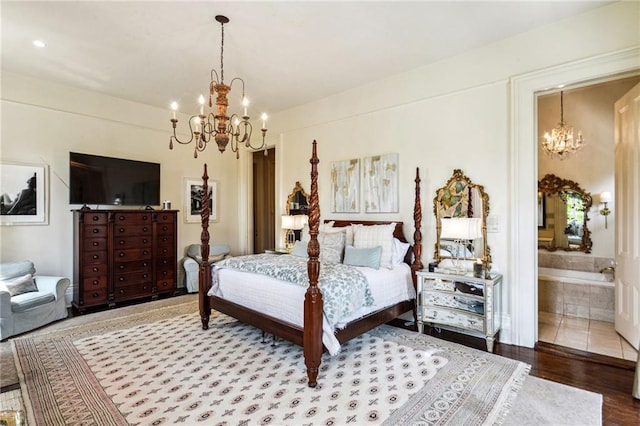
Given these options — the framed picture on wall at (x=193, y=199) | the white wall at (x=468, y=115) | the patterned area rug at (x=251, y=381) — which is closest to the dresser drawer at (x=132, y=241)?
the framed picture on wall at (x=193, y=199)

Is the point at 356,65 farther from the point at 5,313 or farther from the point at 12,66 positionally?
the point at 5,313

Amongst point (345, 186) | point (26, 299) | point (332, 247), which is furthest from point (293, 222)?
point (26, 299)

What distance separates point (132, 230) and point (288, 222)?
2.33m

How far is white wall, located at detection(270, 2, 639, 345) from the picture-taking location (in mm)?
3018

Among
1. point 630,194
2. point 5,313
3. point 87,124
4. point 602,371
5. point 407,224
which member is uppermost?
point 87,124

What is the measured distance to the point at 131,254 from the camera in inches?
190

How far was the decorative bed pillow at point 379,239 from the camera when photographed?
376cm

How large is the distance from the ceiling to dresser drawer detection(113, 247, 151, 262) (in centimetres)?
238

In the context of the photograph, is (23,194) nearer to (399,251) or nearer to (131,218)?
(131,218)

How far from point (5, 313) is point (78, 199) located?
1756 mm

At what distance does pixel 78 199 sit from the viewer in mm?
4617

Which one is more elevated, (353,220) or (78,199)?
(78,199)

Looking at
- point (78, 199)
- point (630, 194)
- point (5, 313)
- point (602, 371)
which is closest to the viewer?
point (602, 371)

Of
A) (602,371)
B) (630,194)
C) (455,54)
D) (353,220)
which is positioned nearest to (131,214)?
(353,220)
